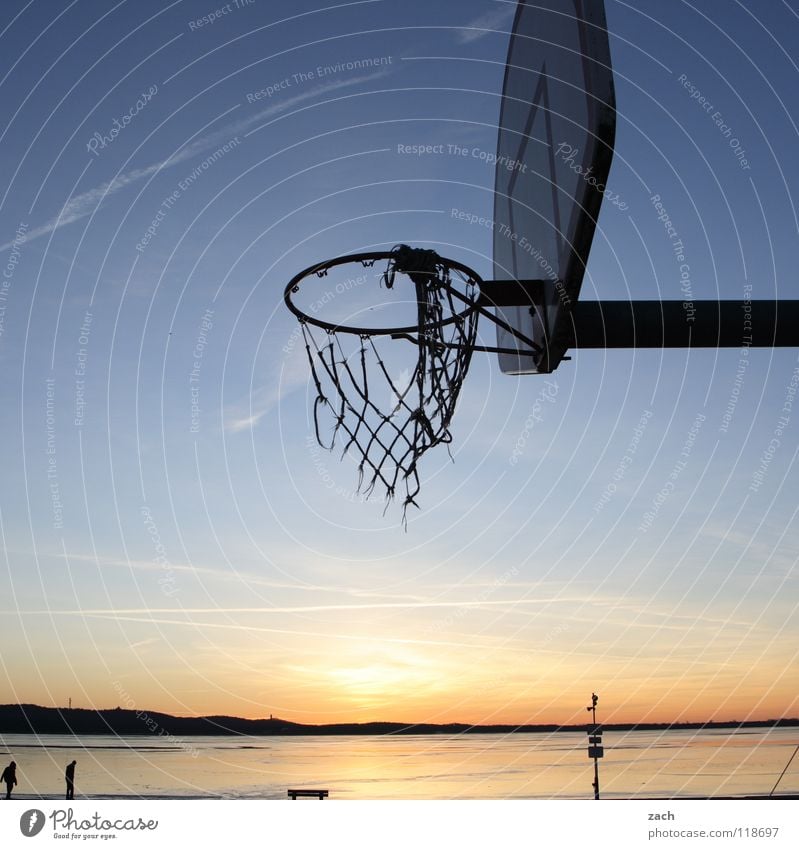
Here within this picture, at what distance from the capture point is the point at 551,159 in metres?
4.46

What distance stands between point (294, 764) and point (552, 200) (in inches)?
2317

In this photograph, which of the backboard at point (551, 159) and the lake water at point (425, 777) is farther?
the lake water at point (425, 777)

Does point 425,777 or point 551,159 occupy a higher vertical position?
point 551,159

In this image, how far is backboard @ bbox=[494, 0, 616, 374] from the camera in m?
3.49

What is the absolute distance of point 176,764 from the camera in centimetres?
5606

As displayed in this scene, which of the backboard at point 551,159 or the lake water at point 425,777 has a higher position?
the backboard at point 551,159

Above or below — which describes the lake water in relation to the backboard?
below

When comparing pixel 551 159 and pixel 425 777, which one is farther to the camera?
pixel 425 777

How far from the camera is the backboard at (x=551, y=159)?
3.49 meters
